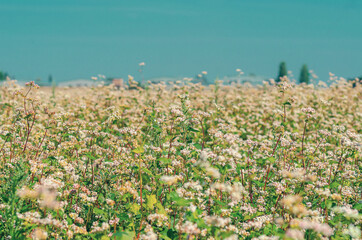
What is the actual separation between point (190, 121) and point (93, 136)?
1.77 metres

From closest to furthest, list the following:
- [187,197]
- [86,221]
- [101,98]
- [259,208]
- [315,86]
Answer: [187,197] → [86,221] → [259,208] → [101,98] → [315,86]

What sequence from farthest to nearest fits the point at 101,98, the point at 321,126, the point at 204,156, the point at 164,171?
the point at 101,98
the point at 321,126
the point at 164,171
the point at 204,156

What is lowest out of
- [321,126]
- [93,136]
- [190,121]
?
[93,136]

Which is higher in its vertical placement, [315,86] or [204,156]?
[315,86]

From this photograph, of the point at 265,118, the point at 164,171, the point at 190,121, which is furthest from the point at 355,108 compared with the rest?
the point at 164,171

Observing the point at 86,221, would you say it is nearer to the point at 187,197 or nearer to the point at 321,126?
the point at 187,197

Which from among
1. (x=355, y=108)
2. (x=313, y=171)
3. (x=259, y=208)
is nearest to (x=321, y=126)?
(x=355, y=108)

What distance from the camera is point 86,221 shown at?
12.9 ft

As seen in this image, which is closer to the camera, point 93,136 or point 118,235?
point 118,235

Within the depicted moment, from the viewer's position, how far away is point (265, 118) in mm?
10570

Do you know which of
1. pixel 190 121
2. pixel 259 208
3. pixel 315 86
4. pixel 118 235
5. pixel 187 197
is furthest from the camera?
pixel 315 86

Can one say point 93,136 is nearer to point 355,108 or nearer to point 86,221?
point 86,221

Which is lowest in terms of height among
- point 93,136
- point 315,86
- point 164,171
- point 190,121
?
point 164,171

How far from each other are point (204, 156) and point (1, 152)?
426cm
